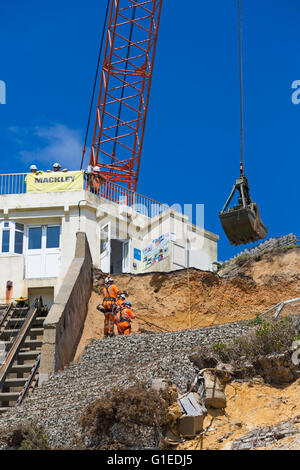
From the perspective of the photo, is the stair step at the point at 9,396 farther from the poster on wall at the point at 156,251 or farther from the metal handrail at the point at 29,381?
the poster on wall at the point at 156,251

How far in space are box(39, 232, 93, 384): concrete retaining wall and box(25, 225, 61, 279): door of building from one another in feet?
7.83

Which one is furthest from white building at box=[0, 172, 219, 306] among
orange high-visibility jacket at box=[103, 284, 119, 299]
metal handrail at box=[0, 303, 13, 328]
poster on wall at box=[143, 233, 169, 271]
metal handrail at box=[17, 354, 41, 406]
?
metal handrail at box=[17, 354, 41, 406]

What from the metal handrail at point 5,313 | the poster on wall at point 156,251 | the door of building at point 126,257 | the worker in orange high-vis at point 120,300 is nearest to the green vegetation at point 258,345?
the worker in orange high-vis at point 120,300

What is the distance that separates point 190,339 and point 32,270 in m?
13.0

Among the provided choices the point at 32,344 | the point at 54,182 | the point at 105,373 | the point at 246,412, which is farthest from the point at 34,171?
the point at 246,412

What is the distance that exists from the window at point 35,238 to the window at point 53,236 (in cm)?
34

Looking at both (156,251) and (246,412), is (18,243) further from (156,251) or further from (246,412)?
(246,412)

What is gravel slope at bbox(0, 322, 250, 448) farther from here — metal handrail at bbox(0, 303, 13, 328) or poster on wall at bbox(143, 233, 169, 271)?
poster on wall at bbox(143, 233, 169, 271)

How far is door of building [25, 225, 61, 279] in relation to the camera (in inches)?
1281

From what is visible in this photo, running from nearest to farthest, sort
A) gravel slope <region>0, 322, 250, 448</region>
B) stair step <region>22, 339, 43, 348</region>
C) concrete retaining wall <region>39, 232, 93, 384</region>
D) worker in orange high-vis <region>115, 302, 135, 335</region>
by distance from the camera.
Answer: gravel slope <region>0, 322, 250, 448</region> < concrete retaining wall <region>39, 232, 93, 384</region> < stair step <region>22, 339, 43, 348</region> < worker in orange high-vis <region>115, 302, 135, 335</region>

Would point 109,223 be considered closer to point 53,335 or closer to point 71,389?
point 53,335

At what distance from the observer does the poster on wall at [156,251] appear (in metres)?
35.2

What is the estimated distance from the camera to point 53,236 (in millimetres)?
33375
